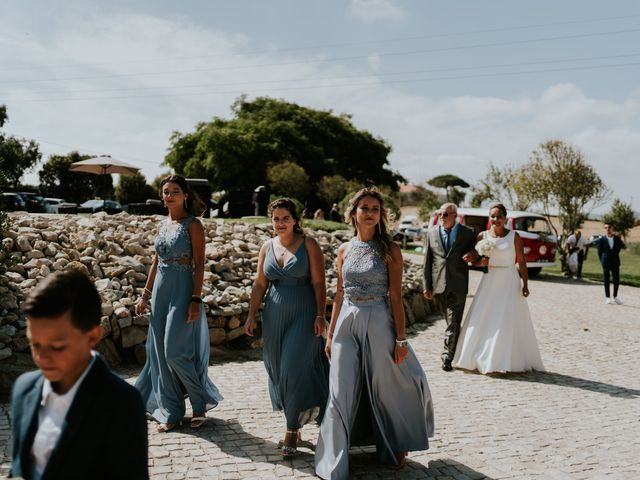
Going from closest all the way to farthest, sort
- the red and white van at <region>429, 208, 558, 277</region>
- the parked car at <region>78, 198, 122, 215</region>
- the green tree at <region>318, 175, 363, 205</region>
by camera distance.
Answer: the red and white van at <region>429, 208, 558, 277</region> < the parked car at <region>78, 198, 122, 215</region> < the green tree at <region>318, 175, 363, 205</region>

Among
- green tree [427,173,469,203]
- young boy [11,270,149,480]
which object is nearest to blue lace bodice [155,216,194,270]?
young boy [11,270,149,480]

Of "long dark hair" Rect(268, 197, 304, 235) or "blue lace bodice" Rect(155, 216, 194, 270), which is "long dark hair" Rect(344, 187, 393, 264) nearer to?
"long dark hair" Rect(268, 197, 304, 235)

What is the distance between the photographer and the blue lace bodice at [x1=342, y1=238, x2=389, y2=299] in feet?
15.6

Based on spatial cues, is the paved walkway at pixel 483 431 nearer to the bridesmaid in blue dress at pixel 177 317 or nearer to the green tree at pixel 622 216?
the bridesmaid in blue dress at pixel 177 317

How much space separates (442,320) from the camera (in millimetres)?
12820

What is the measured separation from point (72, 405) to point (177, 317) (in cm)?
356

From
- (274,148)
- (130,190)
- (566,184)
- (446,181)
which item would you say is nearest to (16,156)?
(130,190)

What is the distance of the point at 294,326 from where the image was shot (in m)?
5.06

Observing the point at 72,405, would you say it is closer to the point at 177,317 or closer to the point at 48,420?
the point at 48,420

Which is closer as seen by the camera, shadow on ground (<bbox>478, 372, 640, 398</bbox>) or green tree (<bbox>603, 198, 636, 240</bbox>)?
shadow on ground (<bbox>478, 372, 640, 398</bbox>)

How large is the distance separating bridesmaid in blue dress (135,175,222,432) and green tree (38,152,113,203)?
57.3 metres

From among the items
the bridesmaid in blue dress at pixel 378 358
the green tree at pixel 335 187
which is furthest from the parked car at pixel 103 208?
the bridesmaid in blue dress at pixel 378 358

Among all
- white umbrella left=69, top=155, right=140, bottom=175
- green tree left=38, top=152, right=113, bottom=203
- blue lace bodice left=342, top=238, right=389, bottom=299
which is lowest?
blue lace bodice left=342, top=238, right=389, bottom=299

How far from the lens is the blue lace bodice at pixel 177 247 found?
5.54m
